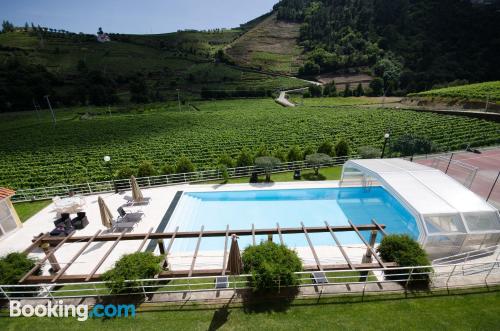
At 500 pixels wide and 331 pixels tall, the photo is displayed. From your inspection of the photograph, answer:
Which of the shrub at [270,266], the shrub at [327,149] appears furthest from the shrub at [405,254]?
the shrub at [327,149]

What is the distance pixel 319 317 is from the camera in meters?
7.46

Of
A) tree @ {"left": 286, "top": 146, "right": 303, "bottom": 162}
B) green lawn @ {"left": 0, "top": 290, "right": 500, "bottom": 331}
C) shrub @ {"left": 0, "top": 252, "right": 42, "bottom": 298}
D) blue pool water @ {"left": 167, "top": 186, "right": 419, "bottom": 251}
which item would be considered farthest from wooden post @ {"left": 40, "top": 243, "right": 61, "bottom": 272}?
tree @ {"left": 286, "top": 146, "right": 303, "bottom": 162}

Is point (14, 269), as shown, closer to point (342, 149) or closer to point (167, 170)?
point (167, 170)

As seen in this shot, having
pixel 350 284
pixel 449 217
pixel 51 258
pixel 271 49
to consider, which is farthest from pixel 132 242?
pixel 271 49

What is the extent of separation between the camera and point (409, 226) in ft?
39.5

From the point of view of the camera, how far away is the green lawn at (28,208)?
49.9 feet

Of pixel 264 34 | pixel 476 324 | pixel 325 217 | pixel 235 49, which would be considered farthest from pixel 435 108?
pixel 264 34

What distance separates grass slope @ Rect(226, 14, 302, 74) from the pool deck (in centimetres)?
11728

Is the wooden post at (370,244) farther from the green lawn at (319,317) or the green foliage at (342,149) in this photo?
the green foliage at (342,149)

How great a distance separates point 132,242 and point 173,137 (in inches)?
1197

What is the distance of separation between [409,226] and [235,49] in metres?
161

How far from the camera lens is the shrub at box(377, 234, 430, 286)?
8344 mm

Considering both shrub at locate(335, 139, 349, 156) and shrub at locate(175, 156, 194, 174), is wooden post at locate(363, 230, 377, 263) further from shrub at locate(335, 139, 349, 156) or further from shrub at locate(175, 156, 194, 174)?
shrub at locate(175, 156, 194, 174)

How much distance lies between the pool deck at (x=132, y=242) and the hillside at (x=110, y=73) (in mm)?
78387
